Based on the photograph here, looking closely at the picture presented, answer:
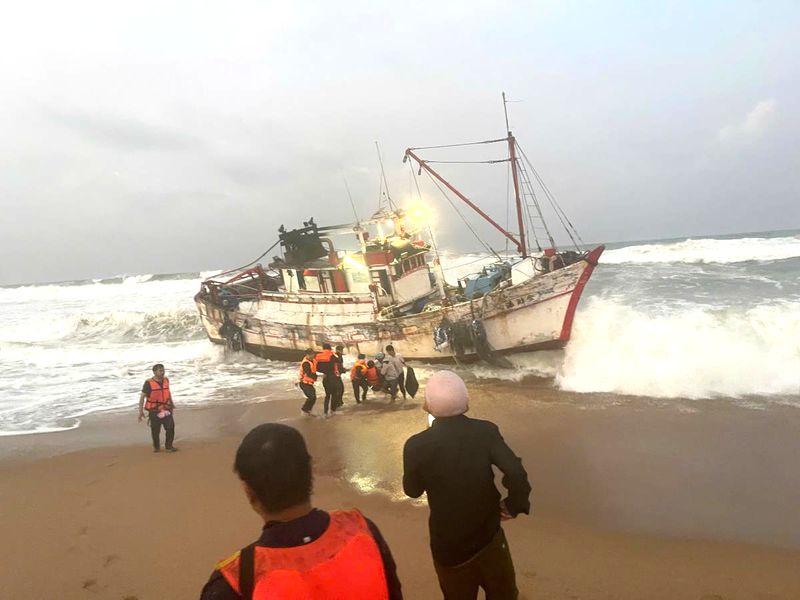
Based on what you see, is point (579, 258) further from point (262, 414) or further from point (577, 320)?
point (262, 414)

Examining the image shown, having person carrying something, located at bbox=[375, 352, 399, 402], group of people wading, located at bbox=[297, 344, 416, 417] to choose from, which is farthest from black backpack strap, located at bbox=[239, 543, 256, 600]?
person carrying something, located at bbox=[375, 352, 399, 402]

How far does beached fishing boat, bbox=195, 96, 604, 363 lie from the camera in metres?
13.7

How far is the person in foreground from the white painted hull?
11.3 meters

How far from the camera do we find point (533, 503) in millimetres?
5559

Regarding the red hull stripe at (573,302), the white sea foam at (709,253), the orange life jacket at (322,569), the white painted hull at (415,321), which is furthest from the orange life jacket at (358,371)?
the white sea foam at (709,253)

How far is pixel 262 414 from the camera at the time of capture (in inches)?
410

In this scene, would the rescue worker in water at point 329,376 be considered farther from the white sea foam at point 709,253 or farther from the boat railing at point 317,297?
the white sea foam at point 709,253

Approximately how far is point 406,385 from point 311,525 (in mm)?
9126

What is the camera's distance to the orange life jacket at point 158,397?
783 cm

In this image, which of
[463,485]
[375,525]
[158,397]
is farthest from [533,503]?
[158,397]

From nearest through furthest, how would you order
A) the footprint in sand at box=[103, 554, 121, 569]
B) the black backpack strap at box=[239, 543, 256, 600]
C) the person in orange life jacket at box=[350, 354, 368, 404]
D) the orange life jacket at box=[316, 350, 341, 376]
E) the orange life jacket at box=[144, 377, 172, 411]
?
the black backpack strap at box=[239, 543, 256, 600], the footprint in sand at box=[103, 554, 121, 569], the orange life jacket at box=[144, 377, 172, 411], the orange life jacket at box=[316, 350, 341, 376], the person in orange life jacket at box=[350, 354, 368, 404]

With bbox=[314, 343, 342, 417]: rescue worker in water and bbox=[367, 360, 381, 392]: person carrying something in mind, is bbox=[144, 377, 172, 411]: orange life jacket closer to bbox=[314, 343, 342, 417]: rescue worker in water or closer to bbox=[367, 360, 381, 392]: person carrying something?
bbox=[314, 343, 342, 417]: rescue worker in water

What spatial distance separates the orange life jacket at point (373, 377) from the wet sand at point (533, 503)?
1338 millimetres

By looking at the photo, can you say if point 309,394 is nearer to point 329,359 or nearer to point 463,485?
point 329,359
